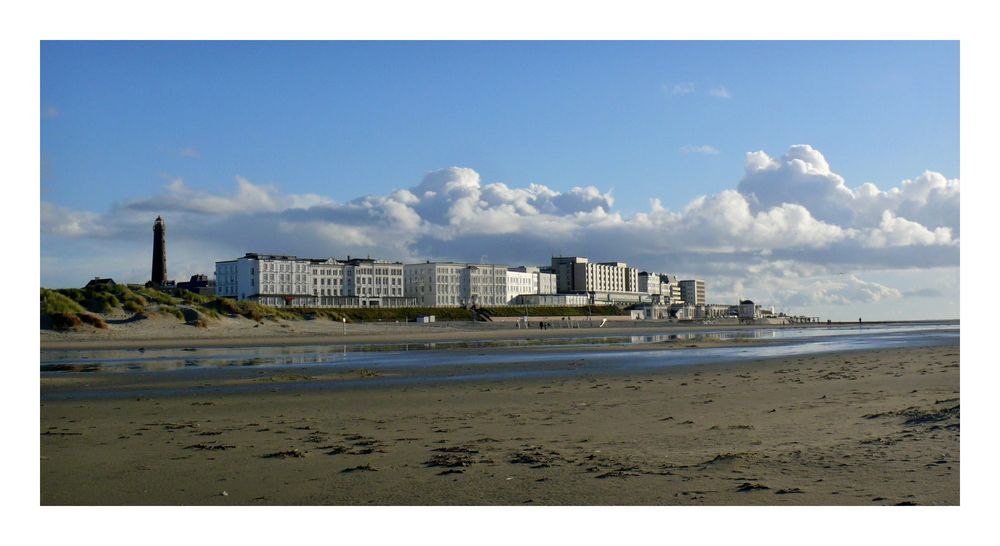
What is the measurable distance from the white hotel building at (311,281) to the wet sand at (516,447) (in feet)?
392

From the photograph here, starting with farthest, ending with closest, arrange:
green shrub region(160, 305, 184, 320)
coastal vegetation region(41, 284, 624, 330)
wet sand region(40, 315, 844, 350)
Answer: green shrub region(160, 305, 184, 320) < coastal vegetation region(41, 284, 624, 330) < wet sand region(40, 315, 844, 350)

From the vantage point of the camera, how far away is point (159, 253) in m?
133

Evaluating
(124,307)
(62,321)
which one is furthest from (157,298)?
(62,321)

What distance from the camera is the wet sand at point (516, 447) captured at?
27.2 ft

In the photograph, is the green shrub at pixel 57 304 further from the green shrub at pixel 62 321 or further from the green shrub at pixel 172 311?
the green shrub at pixel 172 311

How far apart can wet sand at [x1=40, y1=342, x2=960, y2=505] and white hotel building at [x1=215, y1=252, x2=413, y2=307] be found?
120m

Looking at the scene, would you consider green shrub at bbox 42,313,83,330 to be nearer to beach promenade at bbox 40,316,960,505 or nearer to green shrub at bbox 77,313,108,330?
green shrub at bbox 77,313,108,330

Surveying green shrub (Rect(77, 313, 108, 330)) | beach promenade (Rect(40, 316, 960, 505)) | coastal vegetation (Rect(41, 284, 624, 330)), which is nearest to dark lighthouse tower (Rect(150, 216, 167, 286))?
coastal vegetation (Rect(41, 284, 624, 330))

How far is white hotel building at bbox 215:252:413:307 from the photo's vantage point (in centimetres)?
13988

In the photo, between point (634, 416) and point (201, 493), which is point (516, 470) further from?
point (634, 416)

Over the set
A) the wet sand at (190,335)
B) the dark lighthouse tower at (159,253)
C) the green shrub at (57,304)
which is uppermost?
the dark lighthouse tower at (159,253)

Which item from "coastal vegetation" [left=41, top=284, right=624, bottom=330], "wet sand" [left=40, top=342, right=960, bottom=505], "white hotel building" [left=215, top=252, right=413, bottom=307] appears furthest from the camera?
"white hotel building" [left=215, top=252, right=413, bottom=307]

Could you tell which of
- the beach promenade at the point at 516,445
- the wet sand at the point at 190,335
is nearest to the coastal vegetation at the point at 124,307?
the wet sand at the point at 190,335
